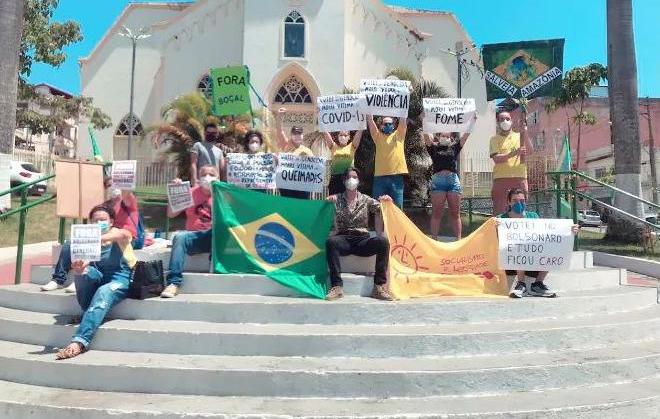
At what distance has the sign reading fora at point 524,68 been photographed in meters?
8.60

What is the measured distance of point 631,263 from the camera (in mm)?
11469

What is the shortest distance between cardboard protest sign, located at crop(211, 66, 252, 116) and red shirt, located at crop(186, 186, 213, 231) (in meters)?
2.62

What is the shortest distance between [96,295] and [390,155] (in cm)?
402

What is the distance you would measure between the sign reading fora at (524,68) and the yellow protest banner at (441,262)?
283 centimetres

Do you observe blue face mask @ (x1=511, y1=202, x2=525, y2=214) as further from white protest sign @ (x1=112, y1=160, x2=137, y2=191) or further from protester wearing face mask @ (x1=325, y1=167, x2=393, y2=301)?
white protest sign @ (x1=112, y1=160, x2=137, y2=191)

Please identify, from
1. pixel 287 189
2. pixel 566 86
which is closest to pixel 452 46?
pixel 566 86

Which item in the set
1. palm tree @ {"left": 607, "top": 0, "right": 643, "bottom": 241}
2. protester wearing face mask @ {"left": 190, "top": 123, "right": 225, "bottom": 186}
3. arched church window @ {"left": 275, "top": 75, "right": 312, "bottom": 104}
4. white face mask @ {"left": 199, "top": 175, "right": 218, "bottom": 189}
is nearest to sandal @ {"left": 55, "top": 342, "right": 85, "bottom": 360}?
white face mask @ {"left": 199, "top": 175, "right": 218, "bottom": 189}

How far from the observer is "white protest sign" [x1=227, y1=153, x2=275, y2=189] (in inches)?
310

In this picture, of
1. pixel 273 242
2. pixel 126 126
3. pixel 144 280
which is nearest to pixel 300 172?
pixel 273 242

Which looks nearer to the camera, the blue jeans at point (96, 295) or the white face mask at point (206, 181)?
Result: the blue jeans at point (96, 295)

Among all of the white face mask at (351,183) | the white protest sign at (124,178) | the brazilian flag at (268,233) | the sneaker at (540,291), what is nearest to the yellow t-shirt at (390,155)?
the white face mask at (351,183)

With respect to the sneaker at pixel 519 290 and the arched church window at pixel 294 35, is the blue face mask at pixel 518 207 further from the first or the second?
the arched church window at pixel 294 35

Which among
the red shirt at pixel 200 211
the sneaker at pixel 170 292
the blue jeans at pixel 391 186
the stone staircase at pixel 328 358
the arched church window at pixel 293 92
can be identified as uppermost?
the arched church window at pixel 293 92

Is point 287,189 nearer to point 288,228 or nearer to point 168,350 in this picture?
point 288,228
